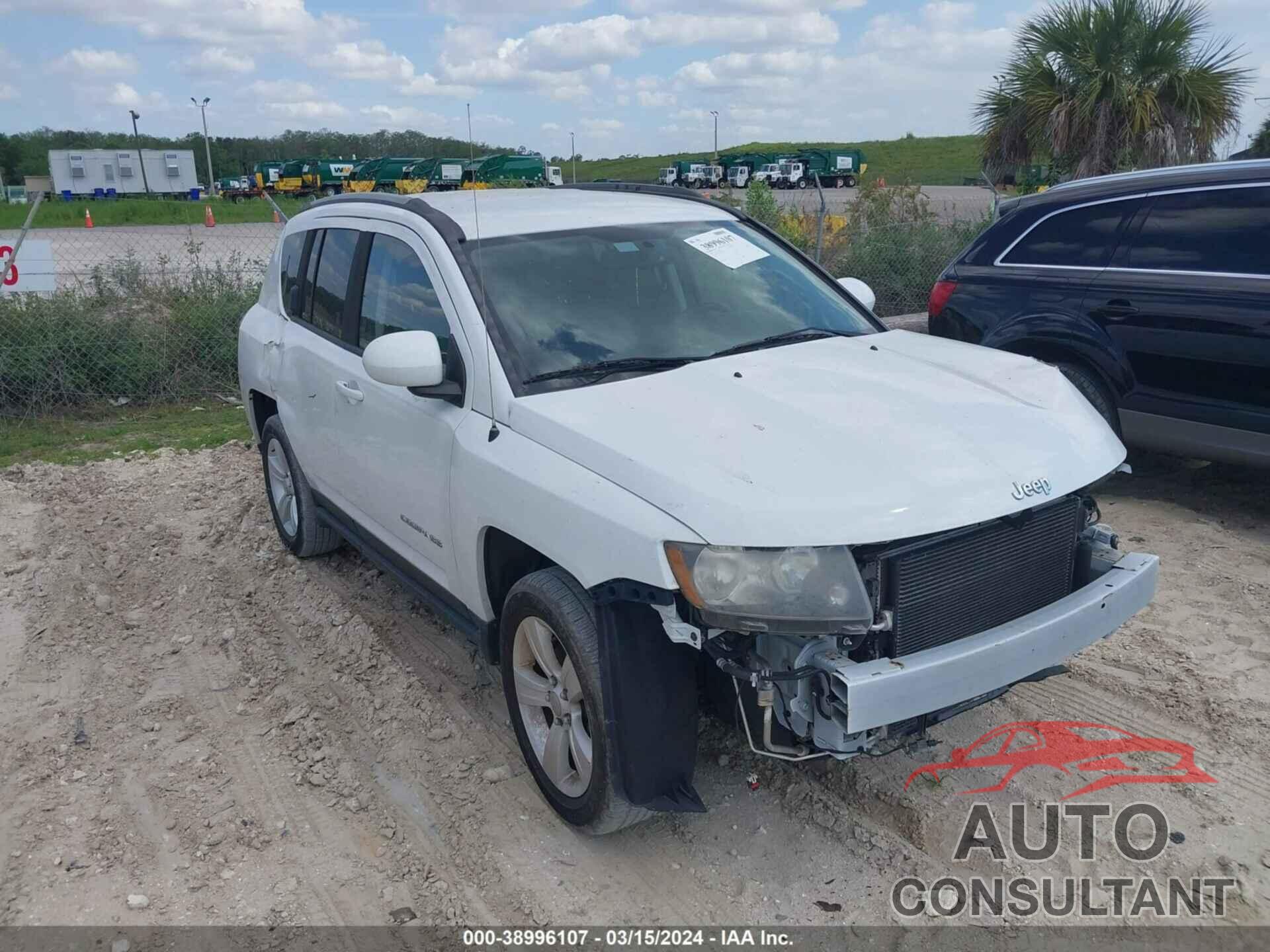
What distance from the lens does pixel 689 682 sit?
308 centimetres

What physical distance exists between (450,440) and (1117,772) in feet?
8.39

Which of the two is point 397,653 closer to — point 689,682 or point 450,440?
point 450,440

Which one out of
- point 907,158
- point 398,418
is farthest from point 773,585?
point 907,158

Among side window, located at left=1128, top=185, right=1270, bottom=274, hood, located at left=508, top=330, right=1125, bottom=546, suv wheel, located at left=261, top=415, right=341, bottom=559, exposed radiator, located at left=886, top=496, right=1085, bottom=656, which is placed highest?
side window, located at left=1128, top=185, right=1270, bottom=274

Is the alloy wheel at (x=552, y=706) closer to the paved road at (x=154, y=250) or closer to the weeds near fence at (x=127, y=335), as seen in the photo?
the paved road at (x=154, y=250)

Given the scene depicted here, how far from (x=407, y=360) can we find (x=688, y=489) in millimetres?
1236

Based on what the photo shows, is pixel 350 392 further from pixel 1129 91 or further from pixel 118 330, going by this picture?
pixel 1129 91

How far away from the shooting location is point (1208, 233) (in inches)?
225

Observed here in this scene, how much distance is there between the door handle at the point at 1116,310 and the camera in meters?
5.95

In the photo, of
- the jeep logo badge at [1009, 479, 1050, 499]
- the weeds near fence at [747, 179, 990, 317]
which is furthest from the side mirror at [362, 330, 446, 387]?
the weeds near fence at [747, 179, 990, 317]

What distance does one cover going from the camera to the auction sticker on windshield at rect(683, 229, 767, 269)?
430 centimetres

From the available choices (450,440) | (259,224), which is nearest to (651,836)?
(450,440)

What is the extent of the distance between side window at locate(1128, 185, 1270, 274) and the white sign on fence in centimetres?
857

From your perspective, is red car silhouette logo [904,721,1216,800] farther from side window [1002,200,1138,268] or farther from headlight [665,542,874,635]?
side window [1002,200,1138,268]
